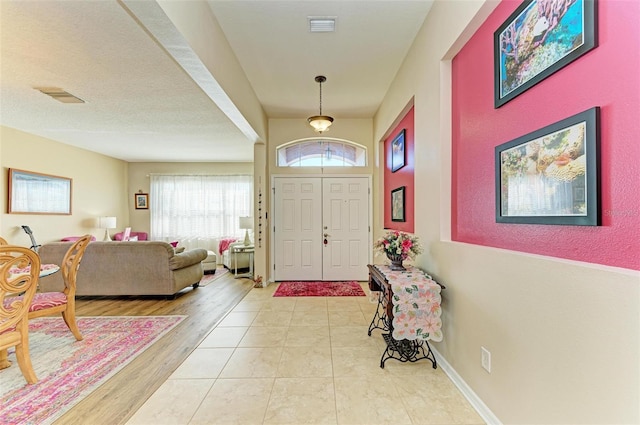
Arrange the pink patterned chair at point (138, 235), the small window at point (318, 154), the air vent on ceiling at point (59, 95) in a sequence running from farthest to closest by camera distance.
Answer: the pink patterned chair at point (138, 235) < the small window at point (318, 154) < the air vent on ceiling at point (59, 95)

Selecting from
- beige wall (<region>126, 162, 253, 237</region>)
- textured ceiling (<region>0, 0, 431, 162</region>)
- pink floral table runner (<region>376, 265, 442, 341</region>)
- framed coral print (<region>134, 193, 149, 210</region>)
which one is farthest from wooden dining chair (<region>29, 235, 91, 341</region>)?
framed coral print (<region>134, 193, 149, 210</region>)

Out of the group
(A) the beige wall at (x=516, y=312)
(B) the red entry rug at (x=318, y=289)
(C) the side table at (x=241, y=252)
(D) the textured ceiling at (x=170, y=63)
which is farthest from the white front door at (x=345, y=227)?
(A) the beige wall at (x=516, y=312)

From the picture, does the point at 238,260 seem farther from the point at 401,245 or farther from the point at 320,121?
the point at 401,245

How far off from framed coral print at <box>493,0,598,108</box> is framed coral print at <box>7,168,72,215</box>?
732 centimetres

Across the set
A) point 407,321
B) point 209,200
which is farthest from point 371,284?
point 209,200

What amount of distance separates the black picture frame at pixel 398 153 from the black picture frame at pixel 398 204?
0.32 meters

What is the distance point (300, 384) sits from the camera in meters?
2.10

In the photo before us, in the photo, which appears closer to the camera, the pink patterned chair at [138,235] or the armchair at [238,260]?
the armchair at [238,260]

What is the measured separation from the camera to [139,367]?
7.80 feet

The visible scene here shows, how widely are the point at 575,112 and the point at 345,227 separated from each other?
14.3 ft

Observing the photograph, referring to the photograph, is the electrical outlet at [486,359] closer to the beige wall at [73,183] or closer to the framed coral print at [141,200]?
the beige wall at [73,183]

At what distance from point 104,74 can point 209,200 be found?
4964 mm

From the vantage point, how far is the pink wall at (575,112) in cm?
102

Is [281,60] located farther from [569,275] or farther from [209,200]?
[209,200]
